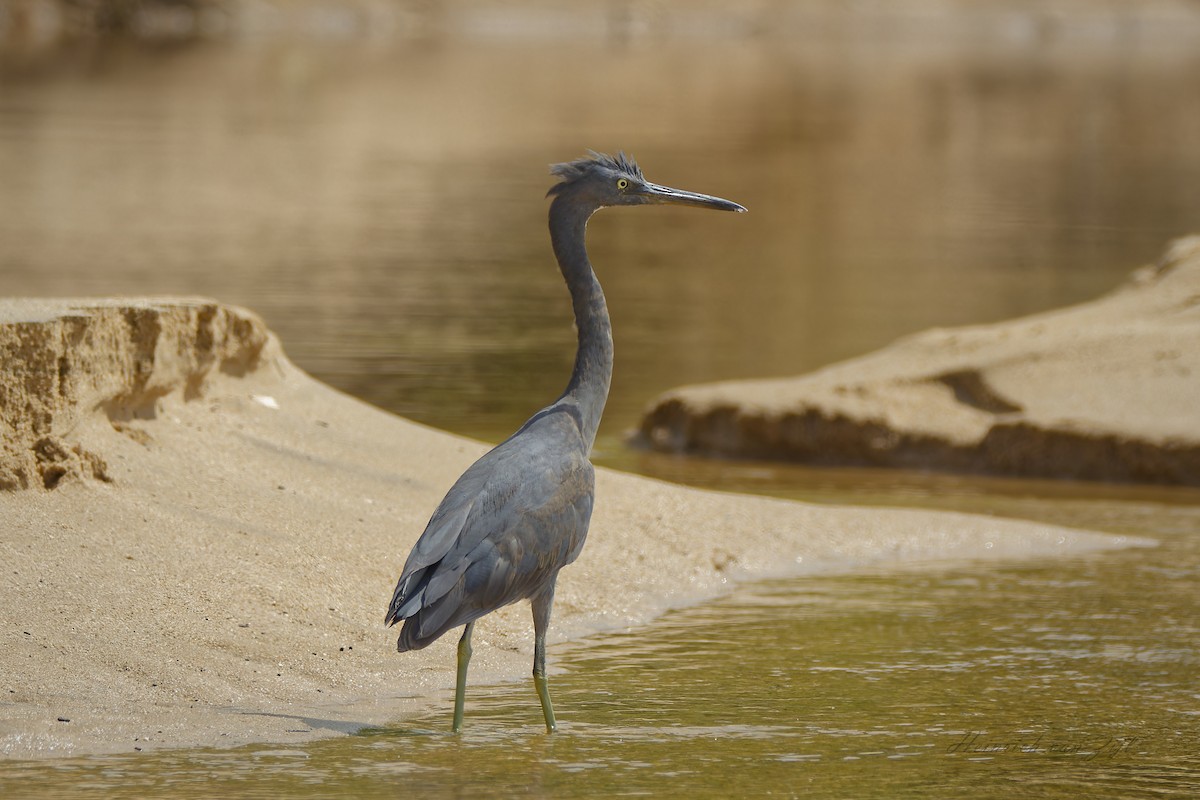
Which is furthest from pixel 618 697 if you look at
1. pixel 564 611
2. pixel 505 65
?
pixel 505 65

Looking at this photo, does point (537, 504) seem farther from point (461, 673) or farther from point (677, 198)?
point (677, 198)

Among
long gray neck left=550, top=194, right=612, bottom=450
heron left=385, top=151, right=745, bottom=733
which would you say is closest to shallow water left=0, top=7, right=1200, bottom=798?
heron left=385, top=151, right=745, bottom=733

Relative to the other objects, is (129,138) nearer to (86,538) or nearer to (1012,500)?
(1012,500)

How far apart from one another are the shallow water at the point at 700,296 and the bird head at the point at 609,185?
1848 millimetres

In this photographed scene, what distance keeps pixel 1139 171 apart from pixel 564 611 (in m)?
27.4

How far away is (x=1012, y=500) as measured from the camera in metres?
11.0

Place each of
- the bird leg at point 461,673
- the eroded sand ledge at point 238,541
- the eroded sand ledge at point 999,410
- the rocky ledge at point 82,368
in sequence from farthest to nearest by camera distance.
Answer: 1. the eroded sand ledge at point 999,410
2. the rocky ledge at point 82,368
3. the eroded sand ledge at point 238,541
4. the bird leg at point 461,673

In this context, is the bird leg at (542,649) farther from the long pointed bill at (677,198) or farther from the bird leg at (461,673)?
the long pointed bill at (677,198)

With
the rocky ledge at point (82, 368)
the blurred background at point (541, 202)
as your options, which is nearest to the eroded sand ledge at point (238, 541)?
the rocky ledge at point (82, 368)

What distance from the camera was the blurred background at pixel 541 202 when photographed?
16234mm

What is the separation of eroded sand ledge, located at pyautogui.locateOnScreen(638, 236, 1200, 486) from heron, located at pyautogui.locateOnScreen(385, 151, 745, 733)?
5.41m

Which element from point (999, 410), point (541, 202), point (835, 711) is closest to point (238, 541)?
point (835, 711)

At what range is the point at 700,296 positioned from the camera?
18.8m

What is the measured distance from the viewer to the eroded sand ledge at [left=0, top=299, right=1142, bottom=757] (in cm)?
636
